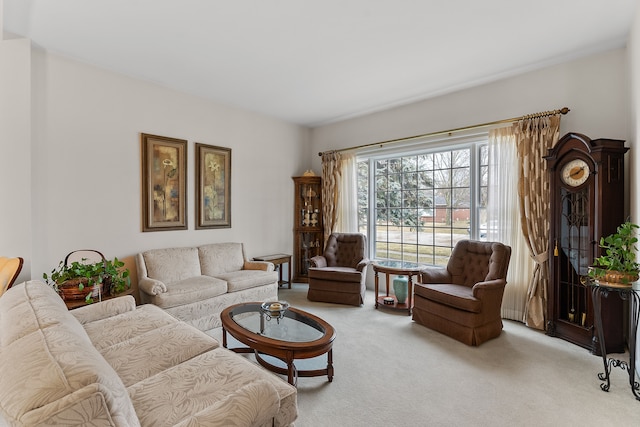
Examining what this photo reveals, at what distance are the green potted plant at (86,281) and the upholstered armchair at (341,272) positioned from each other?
234 centimetres

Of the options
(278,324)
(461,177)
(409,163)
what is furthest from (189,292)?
(461,177)

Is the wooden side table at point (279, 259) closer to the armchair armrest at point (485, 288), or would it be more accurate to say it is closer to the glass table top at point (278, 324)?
the glass table top at point (278, 324)

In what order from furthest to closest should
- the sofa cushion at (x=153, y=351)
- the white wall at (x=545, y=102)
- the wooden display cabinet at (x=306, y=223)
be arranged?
the wooden display cabinet at (x=306, y=223), the white wall at (x=545, y=102), the sofa cushion at (x=153, y=351)

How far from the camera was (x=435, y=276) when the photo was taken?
3678mm

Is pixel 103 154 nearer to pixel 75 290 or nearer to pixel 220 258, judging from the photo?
pixel 75 290

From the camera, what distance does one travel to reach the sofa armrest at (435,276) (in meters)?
3.66

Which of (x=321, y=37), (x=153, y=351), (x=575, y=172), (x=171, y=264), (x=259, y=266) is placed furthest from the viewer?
(x=259, y=266)

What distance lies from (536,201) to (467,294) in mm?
1312

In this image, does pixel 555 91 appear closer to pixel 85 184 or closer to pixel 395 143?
pixel 395 143

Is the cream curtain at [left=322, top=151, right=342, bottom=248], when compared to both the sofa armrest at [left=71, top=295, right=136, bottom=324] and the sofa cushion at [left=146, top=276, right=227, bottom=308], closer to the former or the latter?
the sofa cushion at [left=146, top=276, right=227, bottom=308]

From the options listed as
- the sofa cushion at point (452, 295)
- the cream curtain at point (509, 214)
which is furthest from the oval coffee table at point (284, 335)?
the cream curtain at point (509, 214)

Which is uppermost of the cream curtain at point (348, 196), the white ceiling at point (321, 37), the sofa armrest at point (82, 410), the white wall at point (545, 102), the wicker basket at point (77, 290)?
the white ceiling at point (321, 37)

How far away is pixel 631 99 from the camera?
110 inches

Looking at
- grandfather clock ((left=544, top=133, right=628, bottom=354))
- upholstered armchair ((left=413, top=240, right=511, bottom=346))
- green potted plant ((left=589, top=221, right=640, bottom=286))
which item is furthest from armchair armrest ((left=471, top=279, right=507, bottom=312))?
green potted plant ((left=589, top=221, right=640, bottom=286))
